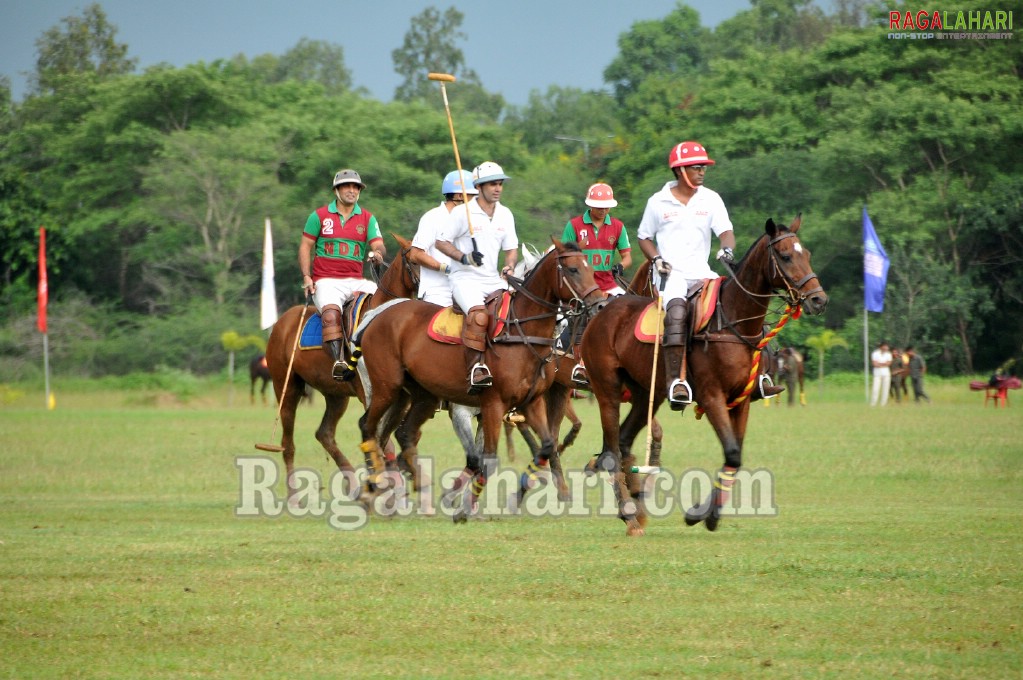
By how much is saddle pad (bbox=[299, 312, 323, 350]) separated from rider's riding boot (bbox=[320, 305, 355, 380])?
438mm

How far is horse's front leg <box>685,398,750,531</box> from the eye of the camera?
474 inches

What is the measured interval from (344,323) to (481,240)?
2215 mm

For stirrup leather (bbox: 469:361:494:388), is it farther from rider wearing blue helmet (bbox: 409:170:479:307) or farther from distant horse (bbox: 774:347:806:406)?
distant horse (bbox: 774:347:806:406)

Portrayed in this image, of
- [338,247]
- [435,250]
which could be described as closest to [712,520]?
[435,250]

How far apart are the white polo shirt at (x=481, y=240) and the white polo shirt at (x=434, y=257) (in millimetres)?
154

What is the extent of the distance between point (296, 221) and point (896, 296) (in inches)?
936

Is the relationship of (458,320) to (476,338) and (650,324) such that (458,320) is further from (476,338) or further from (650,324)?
(650,324)

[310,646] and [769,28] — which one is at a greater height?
[769,28]

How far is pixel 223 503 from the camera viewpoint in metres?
16.9

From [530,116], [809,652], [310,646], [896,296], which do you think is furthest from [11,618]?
[530,116]

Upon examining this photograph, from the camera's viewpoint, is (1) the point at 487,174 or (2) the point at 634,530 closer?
(2) the point at 634,530

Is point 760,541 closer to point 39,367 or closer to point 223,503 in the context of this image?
point 223,503

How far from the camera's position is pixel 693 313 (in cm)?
1266

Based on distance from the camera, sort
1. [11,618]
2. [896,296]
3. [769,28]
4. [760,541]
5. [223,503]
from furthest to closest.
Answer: [769,28] < [896,296] < [223,503] < [760,541] < [11,618]
